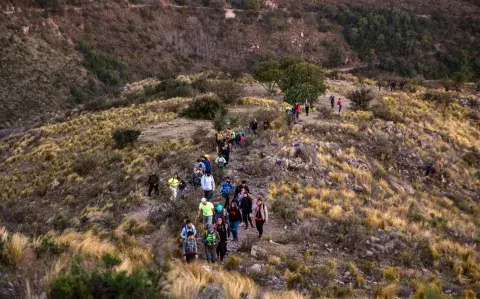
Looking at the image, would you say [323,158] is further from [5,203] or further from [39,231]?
[5,203]

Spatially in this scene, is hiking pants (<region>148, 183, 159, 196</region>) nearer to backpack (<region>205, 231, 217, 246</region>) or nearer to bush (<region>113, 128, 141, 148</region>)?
backpack (<region>205, 231, 217, 246</region>)

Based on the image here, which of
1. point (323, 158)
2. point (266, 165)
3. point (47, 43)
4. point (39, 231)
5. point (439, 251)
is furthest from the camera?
point (47, 43)

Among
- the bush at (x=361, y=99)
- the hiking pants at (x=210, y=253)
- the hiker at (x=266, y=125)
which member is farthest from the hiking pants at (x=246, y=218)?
the bush at (x=361, y=99)

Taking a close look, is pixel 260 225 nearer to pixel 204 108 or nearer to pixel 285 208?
pixel 285 208

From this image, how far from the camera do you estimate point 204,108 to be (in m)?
28.6

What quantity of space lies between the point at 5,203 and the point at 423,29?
8334cm

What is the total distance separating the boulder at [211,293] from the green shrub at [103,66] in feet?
180

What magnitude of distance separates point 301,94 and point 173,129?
10.0 meters

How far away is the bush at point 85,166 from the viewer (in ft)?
69.2

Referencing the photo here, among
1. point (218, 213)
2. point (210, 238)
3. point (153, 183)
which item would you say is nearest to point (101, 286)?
point (210, 238)

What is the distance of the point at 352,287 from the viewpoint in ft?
32.4

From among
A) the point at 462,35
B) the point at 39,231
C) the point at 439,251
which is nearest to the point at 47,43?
the point at 39,231

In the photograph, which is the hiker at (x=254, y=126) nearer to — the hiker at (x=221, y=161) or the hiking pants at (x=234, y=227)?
the hiker at (x=221, y=161)

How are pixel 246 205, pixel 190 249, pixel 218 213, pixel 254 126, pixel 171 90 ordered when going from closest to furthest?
pixel 190 249 → pixel 218 213 → pixel 246 205 → pixel 254 126 → pixel 171 90
